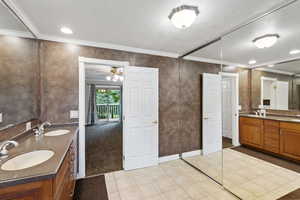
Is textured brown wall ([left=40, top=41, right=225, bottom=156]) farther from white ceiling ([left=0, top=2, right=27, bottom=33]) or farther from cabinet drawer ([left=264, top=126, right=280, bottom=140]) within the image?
cabinet drawer ([left=264, top=126, right=280, bottom=140])

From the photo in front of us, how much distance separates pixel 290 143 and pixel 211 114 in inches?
64.9

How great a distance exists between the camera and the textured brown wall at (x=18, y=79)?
1430mm

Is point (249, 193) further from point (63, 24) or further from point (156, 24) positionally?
point (63, 24)

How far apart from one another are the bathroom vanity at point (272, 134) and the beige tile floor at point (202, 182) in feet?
1.80

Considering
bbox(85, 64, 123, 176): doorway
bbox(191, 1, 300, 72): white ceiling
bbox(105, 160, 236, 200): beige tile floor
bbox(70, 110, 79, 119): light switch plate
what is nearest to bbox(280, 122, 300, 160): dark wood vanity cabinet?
bbox(191, 1, 300, 72): white ceiling

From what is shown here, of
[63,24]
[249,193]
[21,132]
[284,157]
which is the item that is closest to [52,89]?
[21,132]

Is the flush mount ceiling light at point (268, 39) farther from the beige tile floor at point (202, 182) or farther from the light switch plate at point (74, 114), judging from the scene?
the light switch plate at point (74, 114)

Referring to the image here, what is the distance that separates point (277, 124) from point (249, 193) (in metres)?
2.00

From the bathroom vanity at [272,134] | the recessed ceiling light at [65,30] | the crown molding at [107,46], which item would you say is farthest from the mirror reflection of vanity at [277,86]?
the recessed ceiling light at [65,30]

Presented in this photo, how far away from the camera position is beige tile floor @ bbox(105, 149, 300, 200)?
188 cm

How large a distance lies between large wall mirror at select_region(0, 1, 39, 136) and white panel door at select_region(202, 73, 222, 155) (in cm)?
345

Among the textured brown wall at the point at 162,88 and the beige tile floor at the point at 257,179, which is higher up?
the textured brown wall at the point at 162,88

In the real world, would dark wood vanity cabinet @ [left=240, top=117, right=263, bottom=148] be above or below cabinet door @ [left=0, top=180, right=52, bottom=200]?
below

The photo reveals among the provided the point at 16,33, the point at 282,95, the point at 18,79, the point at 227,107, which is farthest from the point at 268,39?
the point at 18,79
